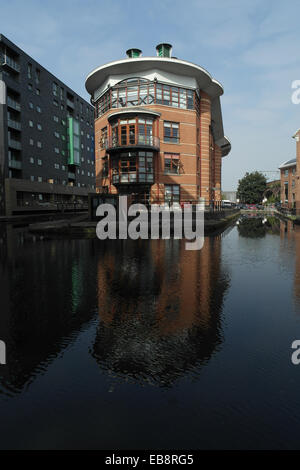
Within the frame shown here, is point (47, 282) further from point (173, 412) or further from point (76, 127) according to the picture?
point (76, 127)

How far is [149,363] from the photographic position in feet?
12.9

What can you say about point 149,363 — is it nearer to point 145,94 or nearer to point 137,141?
point 137,141

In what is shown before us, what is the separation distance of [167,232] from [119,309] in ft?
53.5

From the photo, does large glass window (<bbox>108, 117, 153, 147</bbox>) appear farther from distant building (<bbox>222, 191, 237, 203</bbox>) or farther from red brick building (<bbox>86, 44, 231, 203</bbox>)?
distant building (<bbox>222, 191, 237, 203</bbox>)

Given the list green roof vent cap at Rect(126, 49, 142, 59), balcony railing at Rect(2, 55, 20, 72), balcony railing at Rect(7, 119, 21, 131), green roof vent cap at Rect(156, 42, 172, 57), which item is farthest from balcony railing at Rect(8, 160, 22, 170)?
green roof vent cap at Rect(156, 42, 172, 57)

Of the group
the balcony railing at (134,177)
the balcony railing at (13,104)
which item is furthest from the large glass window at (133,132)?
the balcony railing at (13,104)

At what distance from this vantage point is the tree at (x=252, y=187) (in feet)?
284

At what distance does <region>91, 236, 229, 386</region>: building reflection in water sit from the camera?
12.8 ft

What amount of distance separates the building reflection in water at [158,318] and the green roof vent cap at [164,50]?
111 feet

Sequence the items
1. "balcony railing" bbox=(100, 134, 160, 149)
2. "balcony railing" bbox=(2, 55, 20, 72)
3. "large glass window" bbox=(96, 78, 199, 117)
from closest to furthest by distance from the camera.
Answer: "balcony railing" bbox=(100, 134, 160, 149) < "large glass window" bbox=(96, 78, 199, 117) < "balcony railing" bbox=(2, 55, 20, 72)

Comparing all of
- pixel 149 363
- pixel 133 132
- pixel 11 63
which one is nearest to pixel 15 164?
pixel 11 63

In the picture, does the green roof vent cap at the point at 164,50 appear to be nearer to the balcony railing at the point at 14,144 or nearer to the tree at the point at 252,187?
the balcony railing at the point at 14,144

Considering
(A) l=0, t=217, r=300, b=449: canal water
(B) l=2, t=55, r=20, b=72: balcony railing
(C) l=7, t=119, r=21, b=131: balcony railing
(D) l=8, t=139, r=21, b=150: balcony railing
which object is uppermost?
(B) l=2, t=55, r=20, b=72: balcony railing

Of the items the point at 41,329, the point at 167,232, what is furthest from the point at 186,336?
the point at 167,232
